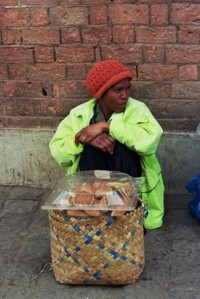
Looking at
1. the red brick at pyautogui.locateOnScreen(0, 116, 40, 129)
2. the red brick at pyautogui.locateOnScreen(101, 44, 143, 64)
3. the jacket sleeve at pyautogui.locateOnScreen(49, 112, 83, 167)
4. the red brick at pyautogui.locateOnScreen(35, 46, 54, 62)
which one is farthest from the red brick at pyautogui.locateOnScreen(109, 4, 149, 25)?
the red brick at pyautogui.locateOnScreen(0, 116, 40, 129)

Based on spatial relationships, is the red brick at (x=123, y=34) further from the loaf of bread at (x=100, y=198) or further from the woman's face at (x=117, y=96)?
the loaf of bread at (x=100, y=198)

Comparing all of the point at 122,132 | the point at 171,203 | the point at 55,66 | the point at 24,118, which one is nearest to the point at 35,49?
the point at 55,66

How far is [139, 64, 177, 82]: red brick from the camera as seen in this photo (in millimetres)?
3939

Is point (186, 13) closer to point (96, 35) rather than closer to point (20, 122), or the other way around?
point (96, 35)

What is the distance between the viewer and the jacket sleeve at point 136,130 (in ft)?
11.5

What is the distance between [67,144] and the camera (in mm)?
3645

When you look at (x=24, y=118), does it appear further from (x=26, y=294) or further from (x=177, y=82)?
(x=26, y=294)

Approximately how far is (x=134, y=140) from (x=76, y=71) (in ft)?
2.74

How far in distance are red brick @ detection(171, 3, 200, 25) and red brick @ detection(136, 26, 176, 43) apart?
0.08 m

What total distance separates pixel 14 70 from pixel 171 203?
1.49 metres

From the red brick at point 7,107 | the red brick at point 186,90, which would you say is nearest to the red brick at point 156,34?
the red brick at point 186,90

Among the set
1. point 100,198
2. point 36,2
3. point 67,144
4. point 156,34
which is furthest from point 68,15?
point 100,198

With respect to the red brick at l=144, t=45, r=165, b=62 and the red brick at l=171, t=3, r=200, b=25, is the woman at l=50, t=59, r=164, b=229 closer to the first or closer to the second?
the red brick at l=144, t=45, r=165, b=62

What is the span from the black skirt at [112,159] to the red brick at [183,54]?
760 mm
